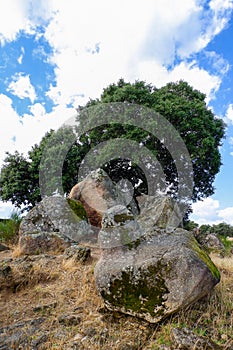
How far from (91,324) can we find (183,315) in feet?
4.12

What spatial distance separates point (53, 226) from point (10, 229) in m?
3.33

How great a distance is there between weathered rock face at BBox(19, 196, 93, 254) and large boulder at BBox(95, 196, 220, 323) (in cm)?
411

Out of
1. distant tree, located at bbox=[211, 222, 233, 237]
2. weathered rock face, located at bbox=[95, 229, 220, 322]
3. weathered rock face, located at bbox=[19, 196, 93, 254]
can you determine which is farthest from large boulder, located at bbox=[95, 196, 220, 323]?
distant tree, located at bbox=[211, 222, 233, 237]

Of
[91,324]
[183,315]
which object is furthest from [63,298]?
[183,315]

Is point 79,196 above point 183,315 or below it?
above

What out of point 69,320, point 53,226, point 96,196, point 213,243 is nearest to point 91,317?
point 69,320

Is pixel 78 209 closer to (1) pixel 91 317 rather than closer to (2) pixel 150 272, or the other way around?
(1) pixel 91 317

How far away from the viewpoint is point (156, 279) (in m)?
3.83

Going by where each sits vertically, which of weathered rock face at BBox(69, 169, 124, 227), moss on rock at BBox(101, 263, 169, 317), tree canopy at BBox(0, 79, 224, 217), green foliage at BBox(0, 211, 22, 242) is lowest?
moss on rock at BBox(101, 263, 169, 317)

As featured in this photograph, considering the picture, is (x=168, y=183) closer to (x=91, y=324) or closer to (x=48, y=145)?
(x=48, y=145)

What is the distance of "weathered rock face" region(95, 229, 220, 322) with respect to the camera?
12.1ft

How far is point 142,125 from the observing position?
1627 cm

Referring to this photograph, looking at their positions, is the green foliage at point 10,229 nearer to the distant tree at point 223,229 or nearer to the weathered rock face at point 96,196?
the weathered rock face at point 96,196

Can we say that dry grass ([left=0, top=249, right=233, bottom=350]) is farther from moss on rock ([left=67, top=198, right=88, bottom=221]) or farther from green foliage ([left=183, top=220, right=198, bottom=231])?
green foliage ([left=183, top=220, right=198, bottom=231])
